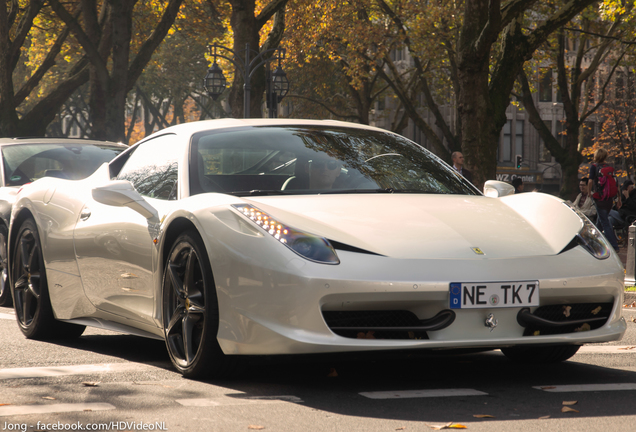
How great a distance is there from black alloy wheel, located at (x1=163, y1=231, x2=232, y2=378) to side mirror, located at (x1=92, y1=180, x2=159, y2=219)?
55 cm

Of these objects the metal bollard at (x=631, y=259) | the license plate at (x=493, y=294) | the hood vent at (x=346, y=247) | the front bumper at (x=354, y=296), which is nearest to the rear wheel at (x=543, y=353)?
the front bumper at (x=354, y=296)

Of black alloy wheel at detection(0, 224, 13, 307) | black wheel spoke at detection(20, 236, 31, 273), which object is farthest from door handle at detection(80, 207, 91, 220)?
black alloy wheel at detection(0, 224, 13, 307)

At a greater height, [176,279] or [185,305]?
[176,279]

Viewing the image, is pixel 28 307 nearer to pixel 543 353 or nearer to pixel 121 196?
pixel 121 196

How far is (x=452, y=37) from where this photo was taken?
30031 mm

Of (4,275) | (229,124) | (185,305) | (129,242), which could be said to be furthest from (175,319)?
(4,275)

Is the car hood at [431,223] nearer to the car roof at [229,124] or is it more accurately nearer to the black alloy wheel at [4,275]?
the car roof at [229,124]

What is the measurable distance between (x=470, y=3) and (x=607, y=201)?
5.40 m

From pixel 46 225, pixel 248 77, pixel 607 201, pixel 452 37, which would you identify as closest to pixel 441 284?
pixel 46 225

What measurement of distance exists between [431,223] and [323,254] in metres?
0.65

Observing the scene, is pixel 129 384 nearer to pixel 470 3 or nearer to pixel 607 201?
pixel 470 3

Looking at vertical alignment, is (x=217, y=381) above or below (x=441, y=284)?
below

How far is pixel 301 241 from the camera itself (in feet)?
13.9

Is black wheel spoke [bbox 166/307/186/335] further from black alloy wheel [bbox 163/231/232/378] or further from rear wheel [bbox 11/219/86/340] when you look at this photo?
rear wheel [bbox 11/219/86/340]
